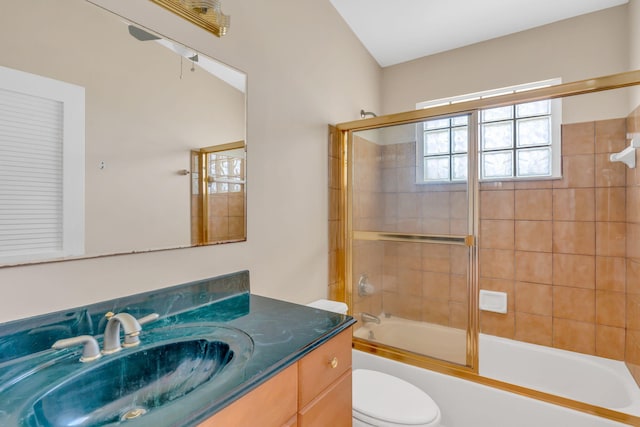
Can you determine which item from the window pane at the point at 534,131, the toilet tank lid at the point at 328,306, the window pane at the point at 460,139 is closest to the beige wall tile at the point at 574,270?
the window pane at the point at 534,131

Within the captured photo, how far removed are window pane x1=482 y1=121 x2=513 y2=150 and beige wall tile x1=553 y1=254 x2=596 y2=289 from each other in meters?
0.89

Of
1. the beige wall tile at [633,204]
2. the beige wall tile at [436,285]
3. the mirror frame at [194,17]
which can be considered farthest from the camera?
the beige wall tile at [436,285]

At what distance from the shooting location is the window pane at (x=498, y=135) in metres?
2.40

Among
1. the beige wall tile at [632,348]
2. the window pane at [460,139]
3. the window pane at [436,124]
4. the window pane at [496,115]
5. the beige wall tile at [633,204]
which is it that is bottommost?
the beige wall tile at [632,348]

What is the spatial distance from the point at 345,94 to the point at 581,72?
1669mm

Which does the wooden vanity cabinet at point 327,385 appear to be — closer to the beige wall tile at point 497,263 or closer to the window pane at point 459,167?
the window pane at point 459,167

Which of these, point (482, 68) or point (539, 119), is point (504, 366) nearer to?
point (539, 119)

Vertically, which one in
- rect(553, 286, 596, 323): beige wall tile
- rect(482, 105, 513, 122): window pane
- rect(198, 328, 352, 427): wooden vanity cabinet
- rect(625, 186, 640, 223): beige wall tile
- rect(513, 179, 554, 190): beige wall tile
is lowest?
rect(553, 286, 596, 323): beige wall tile

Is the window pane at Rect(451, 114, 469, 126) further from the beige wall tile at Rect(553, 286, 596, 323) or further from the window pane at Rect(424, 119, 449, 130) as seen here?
the beige wall tile at Rect(553, 286, 596, 323)

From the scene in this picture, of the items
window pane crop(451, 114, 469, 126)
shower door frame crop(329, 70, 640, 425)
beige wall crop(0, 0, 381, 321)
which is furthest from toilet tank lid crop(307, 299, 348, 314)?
window pane crop(451, 114, 469, 126)

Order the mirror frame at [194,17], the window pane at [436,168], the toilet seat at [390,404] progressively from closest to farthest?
the mirror frame at [194,17], the toilet seat at [390,404], the window pane at [436,168]

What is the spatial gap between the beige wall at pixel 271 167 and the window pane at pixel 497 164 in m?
1.10

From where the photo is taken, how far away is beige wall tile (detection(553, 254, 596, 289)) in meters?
2.15

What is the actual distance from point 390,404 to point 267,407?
931mm
